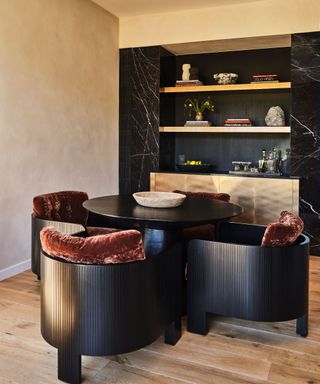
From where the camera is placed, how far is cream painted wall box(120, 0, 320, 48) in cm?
410

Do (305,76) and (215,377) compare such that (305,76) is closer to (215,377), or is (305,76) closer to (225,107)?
(225,107)

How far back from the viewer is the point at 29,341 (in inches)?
90.8

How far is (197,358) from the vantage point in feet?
7.00

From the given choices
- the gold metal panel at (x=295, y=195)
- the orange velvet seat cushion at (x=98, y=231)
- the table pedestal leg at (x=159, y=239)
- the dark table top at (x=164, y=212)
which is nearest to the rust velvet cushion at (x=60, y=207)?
the orange velvet seat cushion at (x=98, y=231)

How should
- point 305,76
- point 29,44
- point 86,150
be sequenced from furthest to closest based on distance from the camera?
point 86,150 < point 305,76 < point 29,44

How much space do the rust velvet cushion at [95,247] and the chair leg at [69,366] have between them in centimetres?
45

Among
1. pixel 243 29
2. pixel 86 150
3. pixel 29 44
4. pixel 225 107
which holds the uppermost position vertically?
pixel 243 29

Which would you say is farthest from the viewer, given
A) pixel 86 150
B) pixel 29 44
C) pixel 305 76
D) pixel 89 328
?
pixel 86 150

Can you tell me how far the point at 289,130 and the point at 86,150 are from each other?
88.3 inches

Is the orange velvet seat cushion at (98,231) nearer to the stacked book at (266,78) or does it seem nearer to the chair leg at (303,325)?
the chair leg at (303,325)

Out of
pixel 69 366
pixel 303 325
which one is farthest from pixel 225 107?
pixel 69 366

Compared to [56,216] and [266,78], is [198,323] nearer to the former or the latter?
[56,216]

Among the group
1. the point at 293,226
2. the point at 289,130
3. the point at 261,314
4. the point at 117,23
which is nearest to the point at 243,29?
the point at 289,130

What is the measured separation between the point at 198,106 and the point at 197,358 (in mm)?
3570
